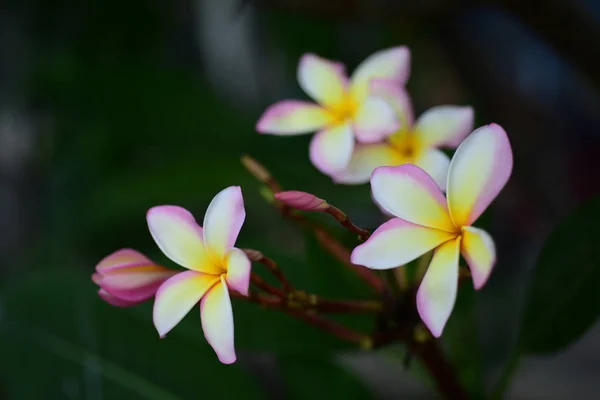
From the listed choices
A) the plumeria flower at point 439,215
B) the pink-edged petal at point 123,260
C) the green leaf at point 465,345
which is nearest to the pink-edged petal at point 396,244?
the plumeria flower at point 439,215

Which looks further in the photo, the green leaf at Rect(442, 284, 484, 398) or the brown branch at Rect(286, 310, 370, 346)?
the green leaf at Rect(442, 284, 484, 398)

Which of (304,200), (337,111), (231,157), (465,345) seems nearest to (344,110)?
(337,111)

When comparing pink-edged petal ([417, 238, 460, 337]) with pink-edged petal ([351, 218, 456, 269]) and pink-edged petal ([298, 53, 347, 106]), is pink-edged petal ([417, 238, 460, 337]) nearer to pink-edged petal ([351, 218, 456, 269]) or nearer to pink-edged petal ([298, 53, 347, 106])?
pink-edged petal ([351, 218, 456, 269])

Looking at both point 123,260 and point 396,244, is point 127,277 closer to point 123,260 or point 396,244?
point 123,260

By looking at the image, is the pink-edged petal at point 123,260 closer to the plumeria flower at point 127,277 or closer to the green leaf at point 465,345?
the plumeria flower at point 127,277

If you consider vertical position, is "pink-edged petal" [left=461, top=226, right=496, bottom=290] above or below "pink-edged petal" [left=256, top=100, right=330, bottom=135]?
below

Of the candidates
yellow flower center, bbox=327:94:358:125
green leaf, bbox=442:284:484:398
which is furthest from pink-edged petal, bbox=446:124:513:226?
green leaf, bbox=442:284:484:398

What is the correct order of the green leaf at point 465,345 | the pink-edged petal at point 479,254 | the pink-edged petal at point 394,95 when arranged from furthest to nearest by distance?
the green leaf at point 465,345, the pink-edged petal at point 394,95, the pink-edged petal at point 479,254
